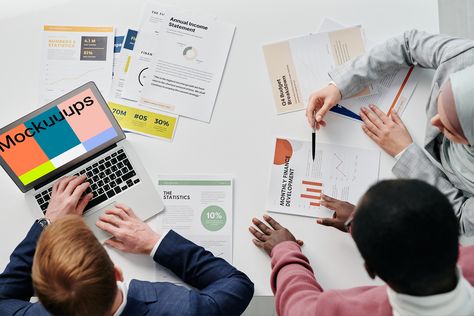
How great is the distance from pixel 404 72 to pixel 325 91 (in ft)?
0.71

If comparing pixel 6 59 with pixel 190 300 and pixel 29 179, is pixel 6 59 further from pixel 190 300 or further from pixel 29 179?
pixel 190 300

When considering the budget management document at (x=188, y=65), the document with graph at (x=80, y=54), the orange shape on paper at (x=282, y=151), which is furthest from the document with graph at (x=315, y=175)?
the document with graph at (x=80, y=54)

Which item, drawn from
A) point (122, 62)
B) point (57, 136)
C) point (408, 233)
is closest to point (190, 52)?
point (122, 62)

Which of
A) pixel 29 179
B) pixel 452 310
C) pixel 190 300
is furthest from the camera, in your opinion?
pixel 29 179

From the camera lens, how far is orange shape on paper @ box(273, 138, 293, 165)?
3.84 ft

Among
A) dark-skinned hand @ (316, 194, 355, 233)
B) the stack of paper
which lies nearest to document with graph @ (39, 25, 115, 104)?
the stack of paper

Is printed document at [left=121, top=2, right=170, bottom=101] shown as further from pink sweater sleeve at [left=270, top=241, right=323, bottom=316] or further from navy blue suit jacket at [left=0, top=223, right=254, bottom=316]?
pink sweater sleeve at [left=270, top=241, right=323, bottom=316]

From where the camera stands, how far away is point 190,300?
3.29 feet

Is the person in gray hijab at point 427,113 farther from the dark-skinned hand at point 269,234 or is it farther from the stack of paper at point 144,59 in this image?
the stack of paper at point 144,59

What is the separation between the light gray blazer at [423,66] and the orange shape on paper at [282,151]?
191 millimetres

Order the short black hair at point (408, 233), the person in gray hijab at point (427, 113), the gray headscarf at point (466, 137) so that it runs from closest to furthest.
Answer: the short black hair at point (408, 233) < the gray headscarf at point (466, 137) < the person in gray hijab at point (427, 113)

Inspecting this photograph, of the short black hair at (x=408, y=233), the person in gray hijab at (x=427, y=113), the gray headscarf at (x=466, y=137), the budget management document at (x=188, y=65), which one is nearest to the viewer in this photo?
the short black hair at (x=408, y=233)

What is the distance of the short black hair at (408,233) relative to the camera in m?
0.69

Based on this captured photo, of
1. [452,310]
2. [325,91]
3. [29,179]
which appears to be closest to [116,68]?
[29,179]
